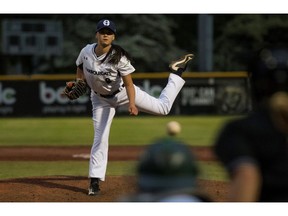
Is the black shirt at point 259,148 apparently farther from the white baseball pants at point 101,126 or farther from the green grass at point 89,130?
the green grass at point 89,130

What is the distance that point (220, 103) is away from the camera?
2192 centimetres

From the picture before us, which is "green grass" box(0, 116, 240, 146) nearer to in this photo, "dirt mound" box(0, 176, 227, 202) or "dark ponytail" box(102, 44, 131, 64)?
"dirt mound" box(0, 176, 227, 202)

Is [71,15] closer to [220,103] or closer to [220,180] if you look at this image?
[220,103]

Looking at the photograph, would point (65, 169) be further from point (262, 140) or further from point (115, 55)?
point (262, 140)

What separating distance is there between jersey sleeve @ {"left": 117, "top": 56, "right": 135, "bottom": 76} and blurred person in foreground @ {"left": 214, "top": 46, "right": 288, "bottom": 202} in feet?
14.0

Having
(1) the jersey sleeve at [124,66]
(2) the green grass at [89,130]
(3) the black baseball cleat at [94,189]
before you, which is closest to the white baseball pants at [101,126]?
(3) the black baseball cleat at [94,189]

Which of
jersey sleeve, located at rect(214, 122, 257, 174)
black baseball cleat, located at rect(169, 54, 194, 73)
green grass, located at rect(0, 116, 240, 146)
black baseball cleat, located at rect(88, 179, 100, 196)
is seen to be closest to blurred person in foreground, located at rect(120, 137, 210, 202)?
jersey sleeve, located at rect(214, 122, 257, 174)

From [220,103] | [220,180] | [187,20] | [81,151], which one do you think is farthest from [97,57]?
[187,20]

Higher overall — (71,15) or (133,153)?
(71,15)

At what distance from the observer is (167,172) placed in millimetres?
2266

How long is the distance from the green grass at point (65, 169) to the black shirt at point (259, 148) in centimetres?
588

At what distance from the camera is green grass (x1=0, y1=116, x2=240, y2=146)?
14547 mm

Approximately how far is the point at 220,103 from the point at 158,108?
569 inches

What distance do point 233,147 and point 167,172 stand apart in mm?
306
